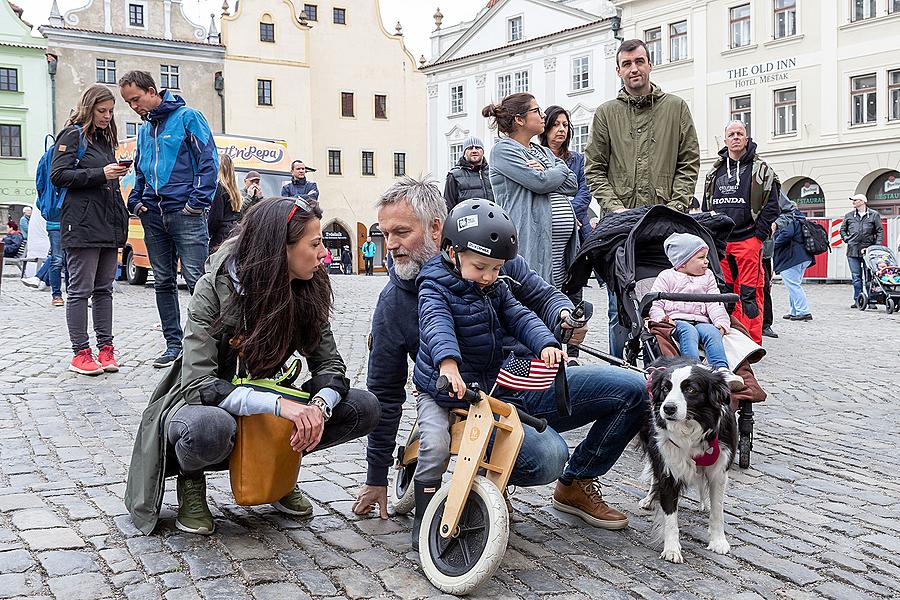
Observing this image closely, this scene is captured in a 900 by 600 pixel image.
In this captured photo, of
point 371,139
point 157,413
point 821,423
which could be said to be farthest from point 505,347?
point 371,139

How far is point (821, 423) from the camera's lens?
6.50m

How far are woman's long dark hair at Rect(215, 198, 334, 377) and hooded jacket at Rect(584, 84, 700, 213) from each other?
9.69 feet

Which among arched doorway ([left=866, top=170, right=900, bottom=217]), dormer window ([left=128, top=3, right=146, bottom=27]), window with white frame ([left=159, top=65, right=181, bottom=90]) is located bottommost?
arched doorway ([left=866, top=170, right=900, bottom=217])

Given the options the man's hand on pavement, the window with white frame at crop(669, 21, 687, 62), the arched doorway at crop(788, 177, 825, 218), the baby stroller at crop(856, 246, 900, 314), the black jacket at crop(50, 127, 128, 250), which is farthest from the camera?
the window with white frame at crop(669, 21, 687, 62)

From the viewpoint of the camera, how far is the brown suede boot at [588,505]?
4.07 m

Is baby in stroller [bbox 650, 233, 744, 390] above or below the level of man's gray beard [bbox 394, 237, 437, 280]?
below

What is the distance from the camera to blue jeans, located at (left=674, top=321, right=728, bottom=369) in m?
5.06

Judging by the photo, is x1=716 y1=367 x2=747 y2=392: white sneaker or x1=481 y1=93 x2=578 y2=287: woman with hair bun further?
x1=481 y1=93 x2=578 y2=287: woman with hair bun

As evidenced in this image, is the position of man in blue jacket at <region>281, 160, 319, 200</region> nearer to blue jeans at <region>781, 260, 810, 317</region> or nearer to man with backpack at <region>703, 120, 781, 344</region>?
blue jeans at <region>781, 260, 810, 317</region>

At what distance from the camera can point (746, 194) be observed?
848cm

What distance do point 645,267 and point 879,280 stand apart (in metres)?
12.4

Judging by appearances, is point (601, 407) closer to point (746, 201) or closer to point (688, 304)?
point (688, 304)

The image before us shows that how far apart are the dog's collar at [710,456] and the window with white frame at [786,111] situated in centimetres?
3511

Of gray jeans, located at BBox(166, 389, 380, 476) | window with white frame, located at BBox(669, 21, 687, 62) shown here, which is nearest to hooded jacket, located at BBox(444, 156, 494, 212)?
gray jeans, located at BBox(166, 389, 380, 476)
